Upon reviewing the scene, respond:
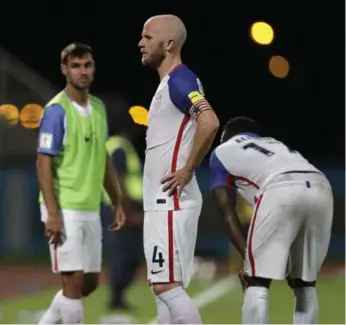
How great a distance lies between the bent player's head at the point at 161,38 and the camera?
5766 millimetres

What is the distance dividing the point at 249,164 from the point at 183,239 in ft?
3.41

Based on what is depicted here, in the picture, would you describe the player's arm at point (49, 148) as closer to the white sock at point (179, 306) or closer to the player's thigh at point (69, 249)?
the player's thigh at point (69, 249)

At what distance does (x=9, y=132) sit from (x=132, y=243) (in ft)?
32.5

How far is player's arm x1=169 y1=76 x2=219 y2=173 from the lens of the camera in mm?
5438

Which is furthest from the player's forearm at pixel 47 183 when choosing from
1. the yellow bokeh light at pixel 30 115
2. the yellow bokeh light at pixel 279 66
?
the yellow bokeh light at pixel 279 66

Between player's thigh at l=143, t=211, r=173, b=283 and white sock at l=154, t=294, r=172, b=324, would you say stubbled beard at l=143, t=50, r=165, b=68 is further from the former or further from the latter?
white sock at l=154, t=294, r=172, b=324

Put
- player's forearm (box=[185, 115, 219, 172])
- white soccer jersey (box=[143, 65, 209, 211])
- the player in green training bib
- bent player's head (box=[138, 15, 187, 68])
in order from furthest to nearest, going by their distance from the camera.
Result: the player in green training bib < bent player's head (box=[138, 15, 187, 68]) < white soccer jersey (box=[143, 65, 209, 211]) < player's forearm (box=[185, 115, 219, 172])

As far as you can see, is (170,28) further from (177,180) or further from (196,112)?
(177,180)

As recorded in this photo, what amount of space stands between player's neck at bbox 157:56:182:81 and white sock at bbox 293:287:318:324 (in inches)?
68.7

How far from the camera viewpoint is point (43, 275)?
49.4 feet

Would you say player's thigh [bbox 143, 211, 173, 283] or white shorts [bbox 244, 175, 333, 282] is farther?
white shorts [bbox 244, 175, 333, 282]

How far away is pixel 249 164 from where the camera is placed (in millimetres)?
6562

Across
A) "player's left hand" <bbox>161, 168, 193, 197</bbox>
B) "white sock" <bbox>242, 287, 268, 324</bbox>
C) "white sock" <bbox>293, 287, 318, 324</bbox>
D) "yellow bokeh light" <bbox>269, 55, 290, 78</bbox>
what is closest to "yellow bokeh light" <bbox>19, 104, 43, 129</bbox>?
"yellow bokeh light" <bbox>269, 55, 290, 78</bbox>

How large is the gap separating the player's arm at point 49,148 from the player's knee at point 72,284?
1.43 feet
